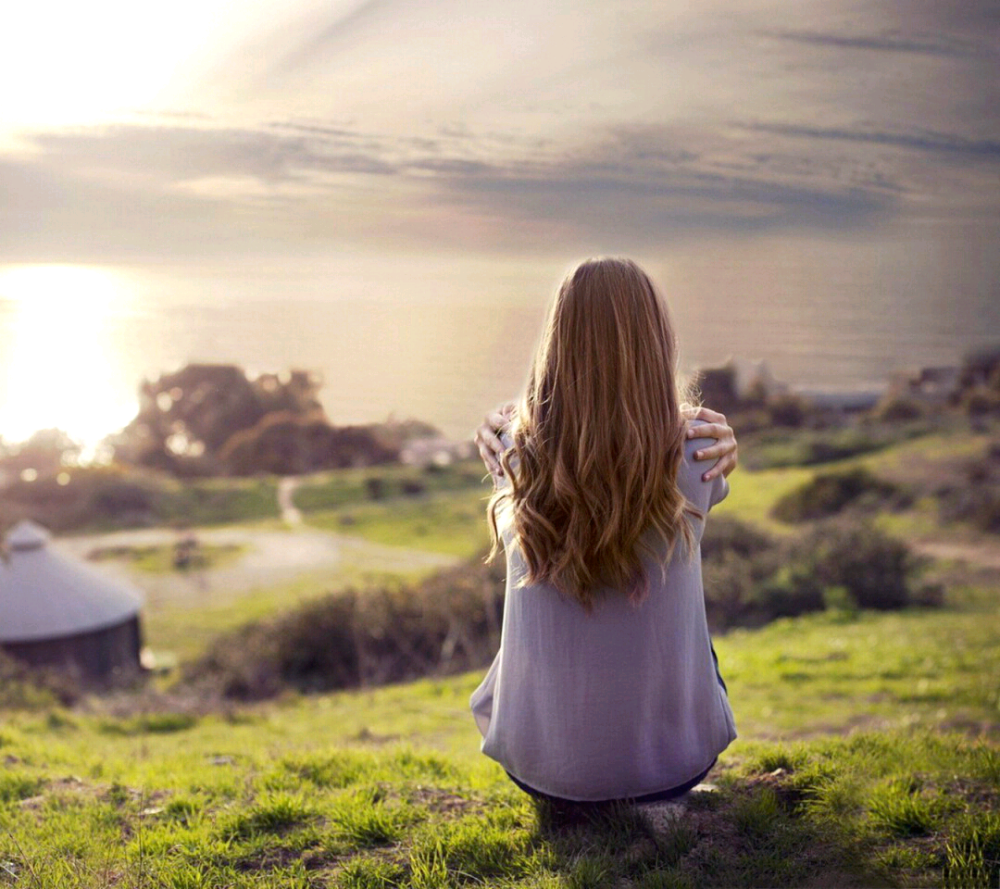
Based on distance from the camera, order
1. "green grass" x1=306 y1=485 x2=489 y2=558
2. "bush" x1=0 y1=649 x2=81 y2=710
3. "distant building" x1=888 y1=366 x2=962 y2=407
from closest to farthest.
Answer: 1. "bush" x1=0 y1=649 x2=81 y2=710
2. "green grass" x1=306 y1=485 x2=489 y2=558
3. "distant building" x1=888 y1=366 x2=962 y2=407

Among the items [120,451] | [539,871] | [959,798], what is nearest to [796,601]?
[959,798]

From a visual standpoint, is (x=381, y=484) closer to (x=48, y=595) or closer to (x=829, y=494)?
(x=829, y=494)

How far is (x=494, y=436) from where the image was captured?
239 cm

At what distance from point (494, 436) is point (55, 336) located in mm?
9890

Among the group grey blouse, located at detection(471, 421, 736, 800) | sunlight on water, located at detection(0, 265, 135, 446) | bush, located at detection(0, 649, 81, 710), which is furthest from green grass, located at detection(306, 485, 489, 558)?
grey blouse, located at detection(471, 421, 736, 800)

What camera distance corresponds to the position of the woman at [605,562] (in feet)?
6.63

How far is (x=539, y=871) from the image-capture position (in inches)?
84.0

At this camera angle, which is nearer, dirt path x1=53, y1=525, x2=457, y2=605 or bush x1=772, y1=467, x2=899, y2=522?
bush x1=772, y1=467, x2=899, y2=522

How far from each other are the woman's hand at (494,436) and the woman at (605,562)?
0.14 feet

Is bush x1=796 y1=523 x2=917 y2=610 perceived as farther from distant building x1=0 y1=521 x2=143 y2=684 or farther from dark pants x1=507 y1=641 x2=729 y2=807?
distant building x1=0 y1=521 x2=143 y2=684

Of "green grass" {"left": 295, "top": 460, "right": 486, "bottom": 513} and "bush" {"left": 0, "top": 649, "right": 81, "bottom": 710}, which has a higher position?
"bush" {"left": 0, "top": 649, "right": 81, "bottom": 710}

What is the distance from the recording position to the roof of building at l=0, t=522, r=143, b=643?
13031 millimetres

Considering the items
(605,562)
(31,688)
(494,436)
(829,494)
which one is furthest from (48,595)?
(829,494)

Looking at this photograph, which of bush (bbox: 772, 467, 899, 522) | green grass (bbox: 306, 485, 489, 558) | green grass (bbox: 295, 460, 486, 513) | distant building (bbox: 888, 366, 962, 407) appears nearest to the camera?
bush (bbox: 772, 467, 899, 522)
